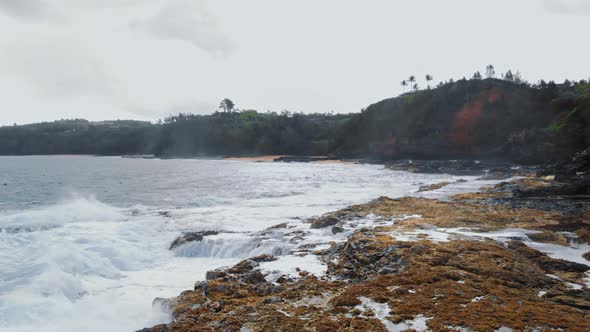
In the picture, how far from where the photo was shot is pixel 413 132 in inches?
2972

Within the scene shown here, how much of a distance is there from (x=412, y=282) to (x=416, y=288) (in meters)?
0.29

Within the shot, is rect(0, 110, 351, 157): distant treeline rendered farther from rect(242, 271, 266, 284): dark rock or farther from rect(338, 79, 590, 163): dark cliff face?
rect(242, 271, 266, 284): dark rock

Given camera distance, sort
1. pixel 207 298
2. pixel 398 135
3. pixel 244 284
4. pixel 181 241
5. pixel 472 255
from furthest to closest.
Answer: pixel 398 135 → pixel 181 241 → pixel 472 255 → pixel 244 284 → pixel 207 298

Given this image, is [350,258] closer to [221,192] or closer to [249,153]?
[221,192]

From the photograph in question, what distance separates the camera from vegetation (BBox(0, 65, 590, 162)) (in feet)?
186

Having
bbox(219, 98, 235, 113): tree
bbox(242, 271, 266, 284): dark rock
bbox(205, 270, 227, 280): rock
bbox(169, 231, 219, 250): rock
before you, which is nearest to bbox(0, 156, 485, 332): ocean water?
bbox(169, 231, 219, 250): rock

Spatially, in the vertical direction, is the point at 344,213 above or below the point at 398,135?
below

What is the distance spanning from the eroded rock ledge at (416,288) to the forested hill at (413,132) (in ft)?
147

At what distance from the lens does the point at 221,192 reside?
112 feet

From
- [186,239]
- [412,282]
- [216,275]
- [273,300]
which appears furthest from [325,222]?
[273,300]

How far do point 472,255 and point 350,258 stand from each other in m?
3.24

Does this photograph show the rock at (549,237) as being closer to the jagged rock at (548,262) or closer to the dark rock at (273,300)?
the jagged rock at (548,262)

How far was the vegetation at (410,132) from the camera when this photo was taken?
5669cm

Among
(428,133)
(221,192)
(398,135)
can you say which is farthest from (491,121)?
(221,192)
